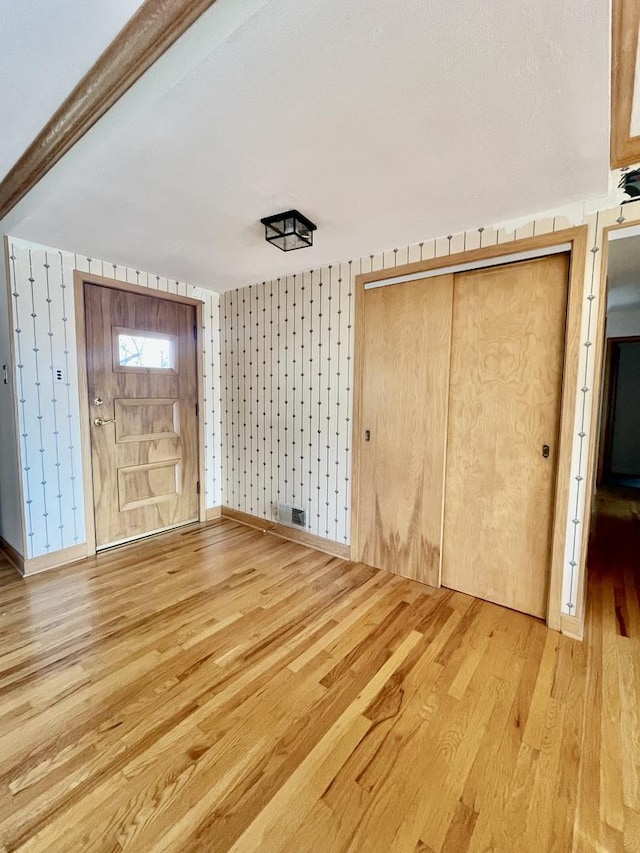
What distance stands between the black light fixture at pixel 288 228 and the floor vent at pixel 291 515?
1.99 metres

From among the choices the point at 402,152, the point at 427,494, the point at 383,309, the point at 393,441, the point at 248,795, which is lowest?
the point at 248,795

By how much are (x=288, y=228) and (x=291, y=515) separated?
213cm

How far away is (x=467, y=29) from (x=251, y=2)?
0.56 metres

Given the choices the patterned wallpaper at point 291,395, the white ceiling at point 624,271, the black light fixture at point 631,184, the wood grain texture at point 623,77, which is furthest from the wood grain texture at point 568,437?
the patterned wallpaper at point 291,395

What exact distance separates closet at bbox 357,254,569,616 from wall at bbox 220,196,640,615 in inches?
5.3

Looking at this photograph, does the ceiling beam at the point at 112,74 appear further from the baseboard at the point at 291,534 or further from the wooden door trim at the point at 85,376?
the baseboard at the point at 291,534

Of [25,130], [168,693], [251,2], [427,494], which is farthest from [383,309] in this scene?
[168,693]

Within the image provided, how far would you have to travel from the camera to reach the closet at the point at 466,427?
6.45 feet

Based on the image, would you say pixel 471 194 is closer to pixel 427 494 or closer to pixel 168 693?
pixel 427 494

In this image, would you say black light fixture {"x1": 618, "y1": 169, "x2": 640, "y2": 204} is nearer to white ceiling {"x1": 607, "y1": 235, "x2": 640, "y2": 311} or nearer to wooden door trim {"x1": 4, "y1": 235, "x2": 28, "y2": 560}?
white ceiling {"x1": 607, "y1": 235, "x2": 640, "y2": 311}

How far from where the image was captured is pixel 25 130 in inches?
55.9

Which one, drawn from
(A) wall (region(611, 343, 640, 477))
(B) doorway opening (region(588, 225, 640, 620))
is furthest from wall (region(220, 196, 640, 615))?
(A) wall (region(611, 343, 640, 477))

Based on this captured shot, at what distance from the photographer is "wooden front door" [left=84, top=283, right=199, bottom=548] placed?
274 centimetres

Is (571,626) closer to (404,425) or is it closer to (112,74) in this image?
(404,425)
